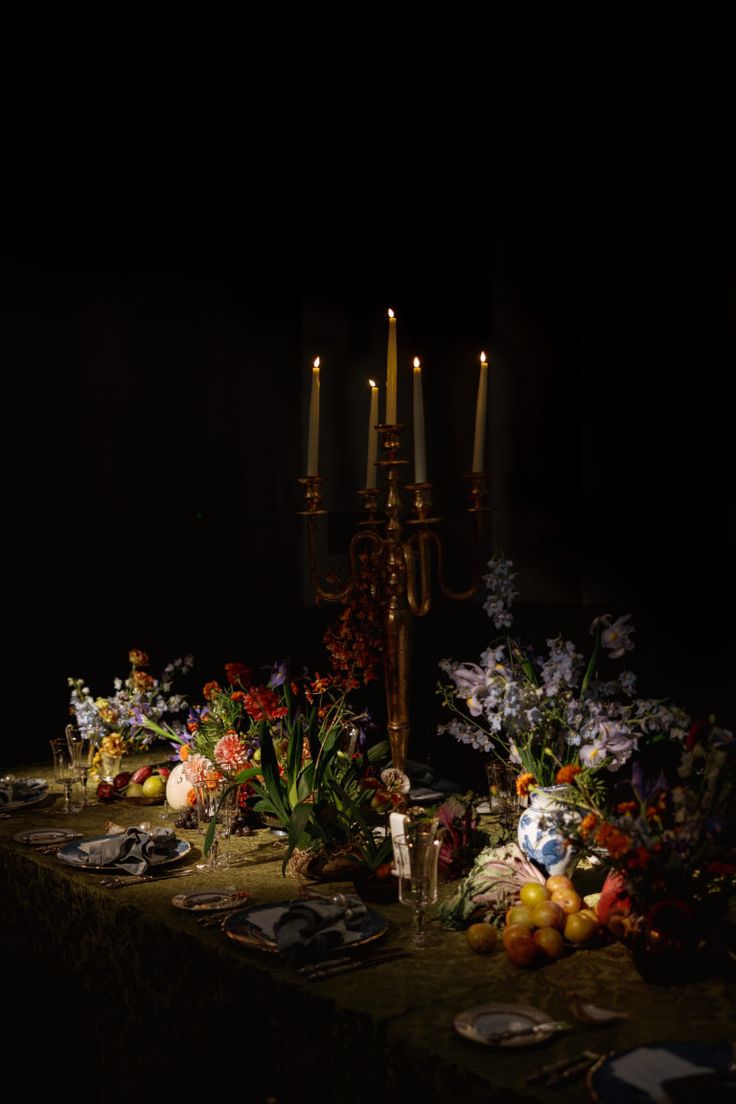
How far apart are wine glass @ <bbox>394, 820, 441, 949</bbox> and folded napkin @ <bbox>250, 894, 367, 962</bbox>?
0.32 ft

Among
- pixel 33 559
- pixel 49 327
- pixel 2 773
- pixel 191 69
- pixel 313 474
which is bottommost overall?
pixel 2 773

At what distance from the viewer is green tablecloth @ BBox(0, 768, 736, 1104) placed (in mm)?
1388

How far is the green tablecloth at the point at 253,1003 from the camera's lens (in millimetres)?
1388

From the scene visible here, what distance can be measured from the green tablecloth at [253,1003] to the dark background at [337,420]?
1.32 m

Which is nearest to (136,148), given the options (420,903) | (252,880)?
(252,880)

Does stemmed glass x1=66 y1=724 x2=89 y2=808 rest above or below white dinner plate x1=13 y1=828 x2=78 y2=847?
above

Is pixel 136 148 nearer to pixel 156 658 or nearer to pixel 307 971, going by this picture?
pixel 156 658

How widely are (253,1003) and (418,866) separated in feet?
1.04

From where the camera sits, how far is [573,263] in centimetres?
321

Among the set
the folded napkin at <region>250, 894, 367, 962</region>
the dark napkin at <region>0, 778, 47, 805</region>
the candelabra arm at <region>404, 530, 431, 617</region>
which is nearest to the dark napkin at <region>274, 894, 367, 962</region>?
the folded napkin at <region>250, 894, 367, 962</region>

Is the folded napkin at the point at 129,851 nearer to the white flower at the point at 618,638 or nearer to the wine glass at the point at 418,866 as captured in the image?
the wine glass at the point at 418,866

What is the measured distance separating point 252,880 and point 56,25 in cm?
295

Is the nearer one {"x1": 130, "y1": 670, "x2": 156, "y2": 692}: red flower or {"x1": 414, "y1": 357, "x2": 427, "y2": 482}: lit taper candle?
{"x1": 414, "y1": 357, "x2": 427, "y2": 482}: lit taper candle

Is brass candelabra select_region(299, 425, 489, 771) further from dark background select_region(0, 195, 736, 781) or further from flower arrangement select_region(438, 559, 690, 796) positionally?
dark background select_region(0, 195, 736, 781)
